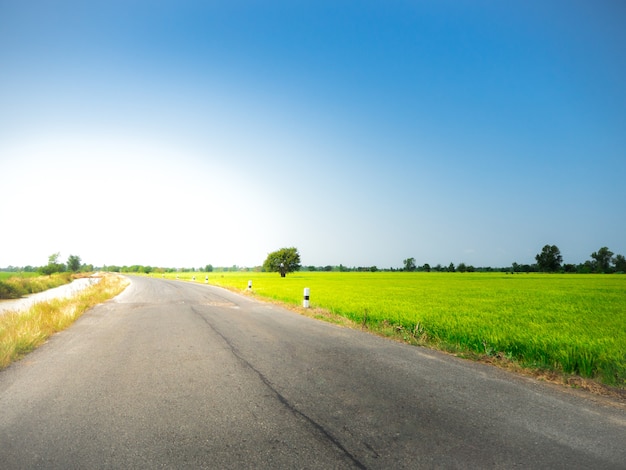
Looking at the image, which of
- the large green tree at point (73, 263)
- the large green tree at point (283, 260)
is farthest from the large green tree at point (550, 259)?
the large green tree at point (73, 263)

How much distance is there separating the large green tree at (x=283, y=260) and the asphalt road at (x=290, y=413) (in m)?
75.3

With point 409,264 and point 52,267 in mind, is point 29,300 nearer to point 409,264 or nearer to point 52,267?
point 52,267

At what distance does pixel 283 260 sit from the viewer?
82375 millimetres

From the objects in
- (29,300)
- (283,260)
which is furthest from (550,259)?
(29,300)

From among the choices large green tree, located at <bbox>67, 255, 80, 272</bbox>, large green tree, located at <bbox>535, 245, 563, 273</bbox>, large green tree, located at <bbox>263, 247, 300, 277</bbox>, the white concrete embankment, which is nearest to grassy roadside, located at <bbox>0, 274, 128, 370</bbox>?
the white concrete embankment

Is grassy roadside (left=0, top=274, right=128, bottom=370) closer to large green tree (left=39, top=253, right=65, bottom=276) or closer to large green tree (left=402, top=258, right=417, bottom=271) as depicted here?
large green tree (left=39, top=253, right=65, bottom=276)

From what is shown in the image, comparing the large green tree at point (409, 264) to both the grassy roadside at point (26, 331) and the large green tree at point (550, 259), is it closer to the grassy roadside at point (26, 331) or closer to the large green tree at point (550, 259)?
the large green tree at point (550, 259)

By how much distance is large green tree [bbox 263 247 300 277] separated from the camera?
81938 millimetres

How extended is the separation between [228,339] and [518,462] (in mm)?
6111

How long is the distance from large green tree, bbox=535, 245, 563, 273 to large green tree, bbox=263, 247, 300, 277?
108 metres

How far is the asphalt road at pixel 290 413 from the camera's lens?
2.67 meters

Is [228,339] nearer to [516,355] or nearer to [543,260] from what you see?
[516,355]

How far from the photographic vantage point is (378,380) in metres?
4.61

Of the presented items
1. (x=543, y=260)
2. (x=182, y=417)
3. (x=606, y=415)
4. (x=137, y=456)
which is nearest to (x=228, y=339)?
(x=182, y=417)
